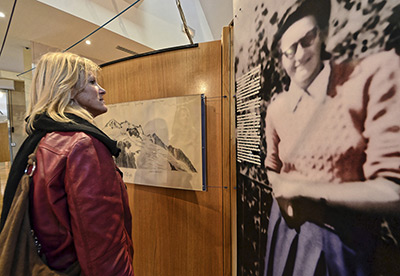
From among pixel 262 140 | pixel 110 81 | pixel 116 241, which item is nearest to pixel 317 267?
pixel 262 140

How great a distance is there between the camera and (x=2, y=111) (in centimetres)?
806

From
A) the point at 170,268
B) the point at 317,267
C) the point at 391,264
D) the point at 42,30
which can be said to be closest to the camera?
the point at 391,264

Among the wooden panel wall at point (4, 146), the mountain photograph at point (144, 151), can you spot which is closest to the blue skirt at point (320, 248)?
the mountain photograph at point (144, 151)

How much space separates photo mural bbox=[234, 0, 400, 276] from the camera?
362 mm

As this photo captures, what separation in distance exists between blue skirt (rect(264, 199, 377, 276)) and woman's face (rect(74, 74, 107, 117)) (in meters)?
0.96

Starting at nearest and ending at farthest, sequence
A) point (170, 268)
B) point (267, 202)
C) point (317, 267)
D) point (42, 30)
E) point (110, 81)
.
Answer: point (317, 267) < point (267, 202) < point (170, 268) < point (110, 81) < point (42, 30)

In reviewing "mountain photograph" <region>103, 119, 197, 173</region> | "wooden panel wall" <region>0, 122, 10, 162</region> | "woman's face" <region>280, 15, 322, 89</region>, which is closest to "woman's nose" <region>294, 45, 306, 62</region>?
"woman's face" <region>280, 15, 322, 89</region>

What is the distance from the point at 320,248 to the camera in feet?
1.59

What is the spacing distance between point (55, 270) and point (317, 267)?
909mm

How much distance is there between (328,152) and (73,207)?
0.86m

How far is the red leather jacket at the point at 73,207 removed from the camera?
0.72 m

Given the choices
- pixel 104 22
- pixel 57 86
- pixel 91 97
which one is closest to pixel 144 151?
pixel 91 97

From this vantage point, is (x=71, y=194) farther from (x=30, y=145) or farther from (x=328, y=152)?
(x=328, y=152)

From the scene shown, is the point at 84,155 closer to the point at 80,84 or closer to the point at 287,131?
the point at 80,84
